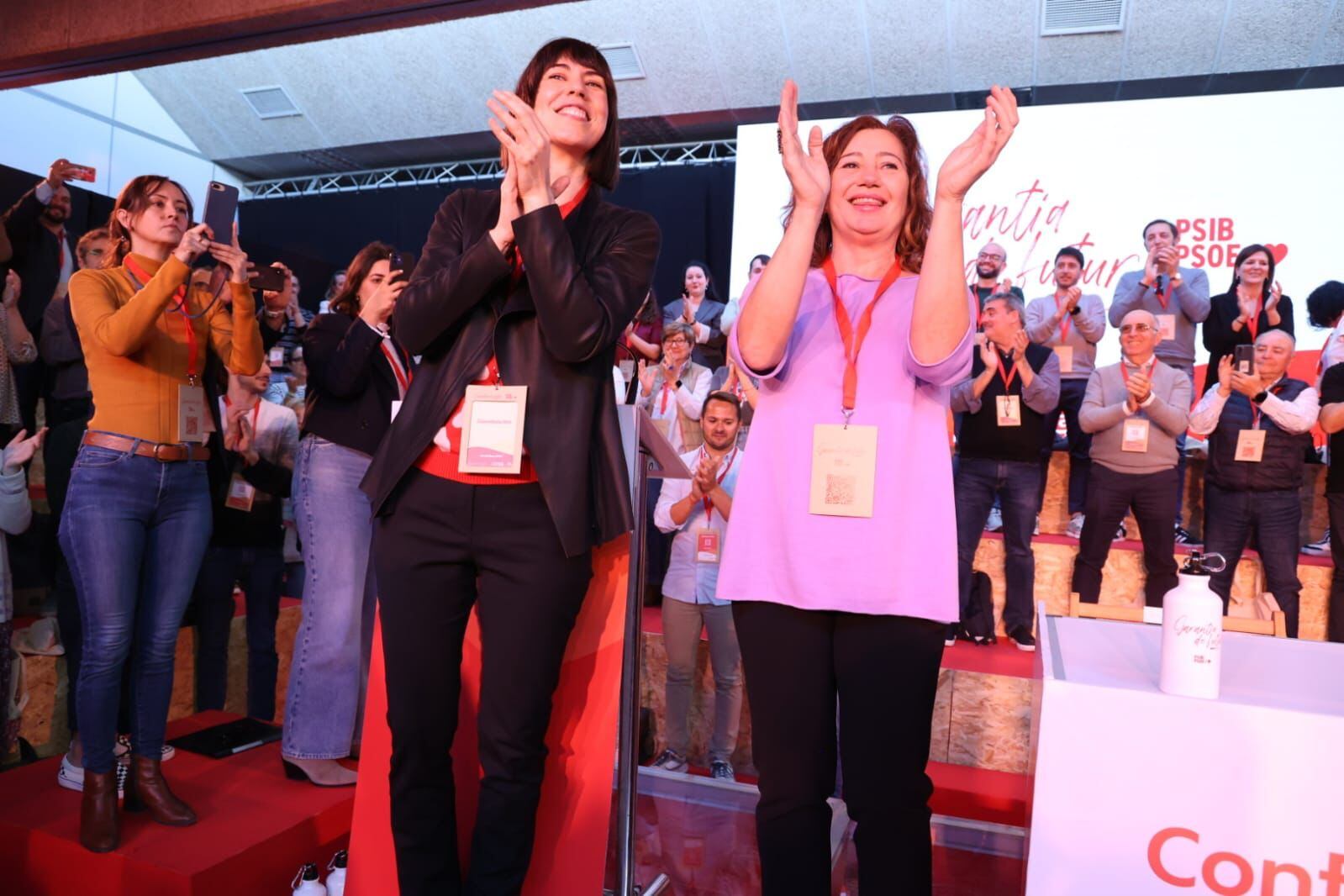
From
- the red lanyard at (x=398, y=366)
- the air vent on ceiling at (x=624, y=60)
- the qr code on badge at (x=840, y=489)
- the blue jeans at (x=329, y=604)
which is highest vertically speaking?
the air vent on ceiling at (x=624, y=60)

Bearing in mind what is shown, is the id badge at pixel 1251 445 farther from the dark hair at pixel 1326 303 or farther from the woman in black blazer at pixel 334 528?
the woman in black blazer at pixel 334 528

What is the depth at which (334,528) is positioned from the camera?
2.37m

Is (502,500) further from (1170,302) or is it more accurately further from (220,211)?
(1170,302)

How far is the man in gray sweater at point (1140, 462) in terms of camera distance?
13.6 feet

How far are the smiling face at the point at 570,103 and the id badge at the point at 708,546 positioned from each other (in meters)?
1.98

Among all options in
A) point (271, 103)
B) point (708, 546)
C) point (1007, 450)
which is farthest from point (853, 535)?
point (271, 103)

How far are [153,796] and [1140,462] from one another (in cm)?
402

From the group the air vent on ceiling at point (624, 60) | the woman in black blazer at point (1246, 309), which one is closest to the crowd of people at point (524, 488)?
the woman in black blazer at point (1246, 309)

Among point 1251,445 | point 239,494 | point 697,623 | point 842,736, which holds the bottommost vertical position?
→ point 697,623

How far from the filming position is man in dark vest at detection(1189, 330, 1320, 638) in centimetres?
405

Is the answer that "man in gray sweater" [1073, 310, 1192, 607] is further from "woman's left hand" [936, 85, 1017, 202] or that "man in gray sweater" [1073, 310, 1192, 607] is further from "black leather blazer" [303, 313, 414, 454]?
"black leather blazer" [303, 313, 414, 454]

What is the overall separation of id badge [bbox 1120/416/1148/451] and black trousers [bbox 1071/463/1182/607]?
0.13 m

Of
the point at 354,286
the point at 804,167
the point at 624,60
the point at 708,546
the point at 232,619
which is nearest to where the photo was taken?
the point at 804,167

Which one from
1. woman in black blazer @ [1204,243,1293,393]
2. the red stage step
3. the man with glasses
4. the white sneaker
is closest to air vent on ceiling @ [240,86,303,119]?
the red stage step
